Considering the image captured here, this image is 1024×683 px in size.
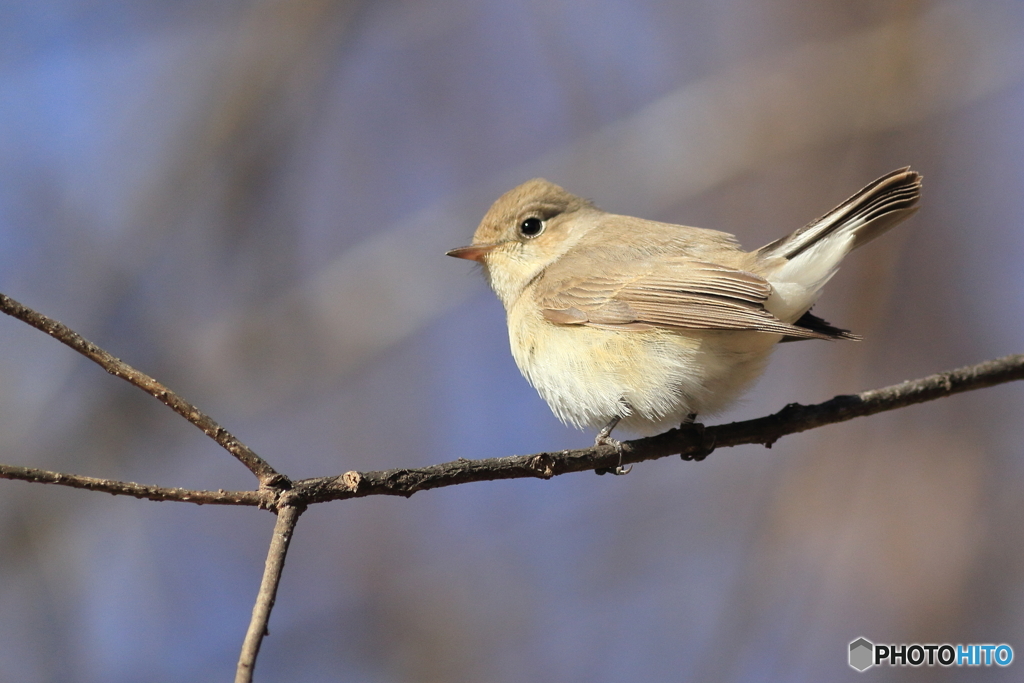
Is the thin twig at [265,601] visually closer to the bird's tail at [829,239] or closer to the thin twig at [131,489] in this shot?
the thin twig at [131,489]

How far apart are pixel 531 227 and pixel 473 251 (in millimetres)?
405

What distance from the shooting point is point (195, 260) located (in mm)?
7051

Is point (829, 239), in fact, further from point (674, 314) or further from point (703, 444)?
point (703, 444)

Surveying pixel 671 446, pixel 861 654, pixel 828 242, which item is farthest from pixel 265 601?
pixel 861 654

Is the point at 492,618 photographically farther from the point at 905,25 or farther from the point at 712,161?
the point at 905,25

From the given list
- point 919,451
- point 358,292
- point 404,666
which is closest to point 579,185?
point 358,292

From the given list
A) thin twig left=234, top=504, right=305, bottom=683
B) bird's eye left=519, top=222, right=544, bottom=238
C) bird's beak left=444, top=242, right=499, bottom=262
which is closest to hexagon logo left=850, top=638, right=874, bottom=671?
bird's eye left=519, top=222, right=544, bottom=238

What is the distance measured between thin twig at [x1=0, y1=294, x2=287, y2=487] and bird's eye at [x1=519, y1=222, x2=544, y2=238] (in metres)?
2.87

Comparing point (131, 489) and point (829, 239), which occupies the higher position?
point (829, 239)

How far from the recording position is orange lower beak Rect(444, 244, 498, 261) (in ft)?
14.4

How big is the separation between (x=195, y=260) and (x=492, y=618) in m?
3.98

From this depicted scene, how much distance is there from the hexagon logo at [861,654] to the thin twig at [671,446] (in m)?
2.54

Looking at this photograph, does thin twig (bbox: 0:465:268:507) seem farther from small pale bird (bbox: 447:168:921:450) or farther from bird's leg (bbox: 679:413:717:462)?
small pale bird (bbox: 447:168:921:450)

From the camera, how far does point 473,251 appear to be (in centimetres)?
445
